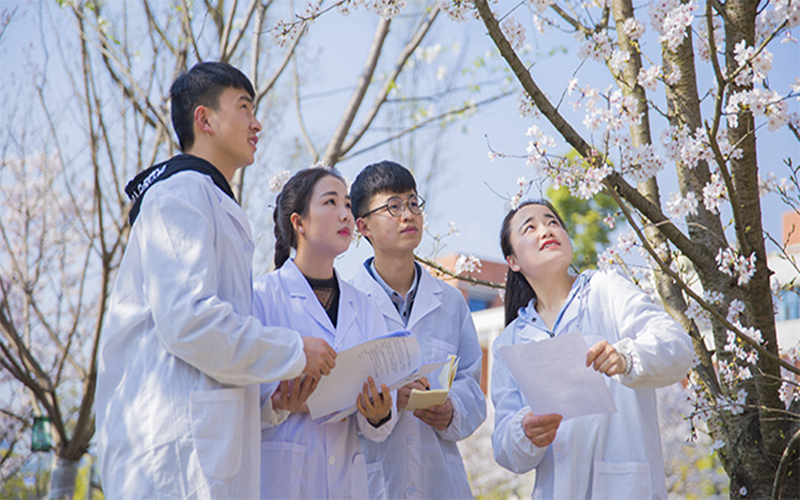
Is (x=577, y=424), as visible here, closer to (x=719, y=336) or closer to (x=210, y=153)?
(x=719, y=336)

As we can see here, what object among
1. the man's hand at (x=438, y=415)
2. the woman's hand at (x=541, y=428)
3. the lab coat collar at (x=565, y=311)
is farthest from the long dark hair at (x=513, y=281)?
the woman's hand at (x=541, y=428)

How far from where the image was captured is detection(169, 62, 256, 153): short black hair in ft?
8.04

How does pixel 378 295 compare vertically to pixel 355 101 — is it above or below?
below

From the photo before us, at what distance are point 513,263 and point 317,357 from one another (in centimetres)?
134

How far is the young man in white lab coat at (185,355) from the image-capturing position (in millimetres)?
1958

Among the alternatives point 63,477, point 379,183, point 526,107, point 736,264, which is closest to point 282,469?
point 379,183

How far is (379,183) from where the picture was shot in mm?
3410

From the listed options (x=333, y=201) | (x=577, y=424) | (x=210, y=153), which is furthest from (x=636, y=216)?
(x=210, y=153)

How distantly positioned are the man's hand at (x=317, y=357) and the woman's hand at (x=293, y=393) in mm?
182

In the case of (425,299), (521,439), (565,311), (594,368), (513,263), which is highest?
(513,263)

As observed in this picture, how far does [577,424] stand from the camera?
8.93 ft

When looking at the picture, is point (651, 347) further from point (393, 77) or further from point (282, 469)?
point (393, 77)

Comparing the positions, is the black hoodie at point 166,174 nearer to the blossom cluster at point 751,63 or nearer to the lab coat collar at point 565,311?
the lab coat collar at point 565,311

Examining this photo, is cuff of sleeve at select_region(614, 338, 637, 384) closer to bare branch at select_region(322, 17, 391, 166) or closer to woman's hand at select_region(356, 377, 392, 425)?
woman's hand at select_region(356, 377, 392, 425)
